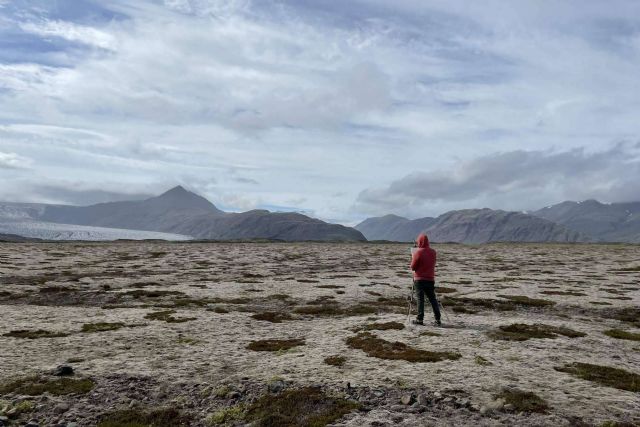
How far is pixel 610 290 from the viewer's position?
49.4m

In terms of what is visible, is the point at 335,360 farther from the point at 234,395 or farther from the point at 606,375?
the point at 606,375

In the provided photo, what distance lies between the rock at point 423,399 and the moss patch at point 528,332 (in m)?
10.7

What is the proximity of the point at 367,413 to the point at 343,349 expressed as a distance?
7474 millimetres

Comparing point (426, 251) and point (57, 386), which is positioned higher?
point (426, 251)

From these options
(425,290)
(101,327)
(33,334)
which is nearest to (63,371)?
(33,334)

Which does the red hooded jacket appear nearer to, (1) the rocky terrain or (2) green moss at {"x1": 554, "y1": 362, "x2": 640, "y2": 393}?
(1) the rocky terrain

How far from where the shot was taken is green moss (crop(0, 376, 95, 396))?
52.4 feet

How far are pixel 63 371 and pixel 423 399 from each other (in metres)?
14.3

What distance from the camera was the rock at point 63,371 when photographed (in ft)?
58.0

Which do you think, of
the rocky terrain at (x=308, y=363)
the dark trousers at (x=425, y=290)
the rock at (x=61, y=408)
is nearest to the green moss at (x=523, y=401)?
the rocky terrain at (x=308, y=363)

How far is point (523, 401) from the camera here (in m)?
15.2

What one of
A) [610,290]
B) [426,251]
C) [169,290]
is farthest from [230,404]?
[610,290]

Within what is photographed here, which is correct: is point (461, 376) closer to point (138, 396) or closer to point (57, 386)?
point (138, 396)

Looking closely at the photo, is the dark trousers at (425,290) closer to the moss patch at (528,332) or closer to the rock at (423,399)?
the moss patch at (528,332)
